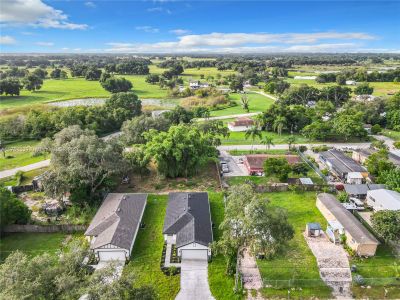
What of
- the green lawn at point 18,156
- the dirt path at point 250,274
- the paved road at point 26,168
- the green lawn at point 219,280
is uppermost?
the green lawn at point 18,156

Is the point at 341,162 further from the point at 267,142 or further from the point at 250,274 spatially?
the point at 250,274

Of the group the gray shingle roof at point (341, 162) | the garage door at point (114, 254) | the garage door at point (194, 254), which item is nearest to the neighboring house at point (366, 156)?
the gray shingle roof at point (341, 162)

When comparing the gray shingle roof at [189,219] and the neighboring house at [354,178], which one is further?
the neighboring house at [354,178]

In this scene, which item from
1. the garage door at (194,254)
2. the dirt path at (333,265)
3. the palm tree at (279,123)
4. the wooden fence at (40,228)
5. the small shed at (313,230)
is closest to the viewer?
the dirt path at (333,265)

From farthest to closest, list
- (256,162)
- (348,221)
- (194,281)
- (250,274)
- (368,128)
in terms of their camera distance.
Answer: (368,128), (256,162), (348,221), (250,274), (194,281)

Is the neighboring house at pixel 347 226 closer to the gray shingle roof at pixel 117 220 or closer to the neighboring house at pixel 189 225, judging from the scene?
the neighboring house at pixel 189 225

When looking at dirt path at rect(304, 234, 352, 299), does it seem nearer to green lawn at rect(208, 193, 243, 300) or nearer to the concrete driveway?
green lawn at rect(208, 193, 243, 300)

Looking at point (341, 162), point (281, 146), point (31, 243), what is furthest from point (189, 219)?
point (281, 146)
